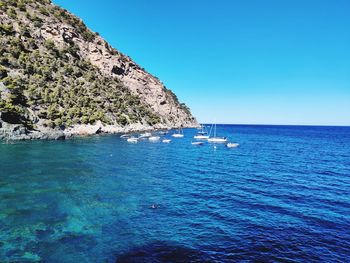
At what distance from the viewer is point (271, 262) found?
14695 millimetres

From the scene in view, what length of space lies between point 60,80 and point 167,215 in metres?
96.3

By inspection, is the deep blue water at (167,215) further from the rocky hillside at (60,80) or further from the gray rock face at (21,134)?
the rocky hillside at (60,80)

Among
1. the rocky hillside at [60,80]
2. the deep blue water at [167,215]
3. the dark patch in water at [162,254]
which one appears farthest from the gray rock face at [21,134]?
the dark patch in water at [162,254]

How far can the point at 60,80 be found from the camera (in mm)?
100812

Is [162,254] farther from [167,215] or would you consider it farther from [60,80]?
[60,80]

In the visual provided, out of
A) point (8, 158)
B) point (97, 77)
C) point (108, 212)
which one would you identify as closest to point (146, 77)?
point (97, 77)

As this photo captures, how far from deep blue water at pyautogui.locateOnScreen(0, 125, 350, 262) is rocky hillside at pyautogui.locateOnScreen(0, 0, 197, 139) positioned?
43.1 m

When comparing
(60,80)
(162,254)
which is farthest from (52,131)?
(162,254)

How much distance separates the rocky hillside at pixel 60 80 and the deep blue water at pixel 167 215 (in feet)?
141

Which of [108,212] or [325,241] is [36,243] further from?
[325,241]

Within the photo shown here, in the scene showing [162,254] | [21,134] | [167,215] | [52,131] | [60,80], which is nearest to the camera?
[162,254]

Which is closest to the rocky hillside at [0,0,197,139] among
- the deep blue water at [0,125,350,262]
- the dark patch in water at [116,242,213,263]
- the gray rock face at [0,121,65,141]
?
the gray rock face at [0,121,65,141]

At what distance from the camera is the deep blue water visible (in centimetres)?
1555

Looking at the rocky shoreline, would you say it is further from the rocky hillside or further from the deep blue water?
the deep blue water
